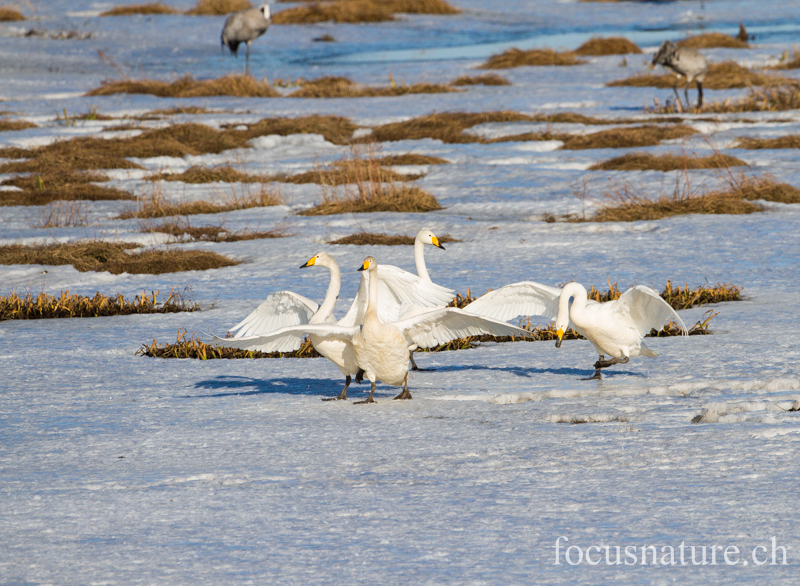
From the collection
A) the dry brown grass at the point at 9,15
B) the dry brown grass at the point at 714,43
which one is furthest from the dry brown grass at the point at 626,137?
the dry brown grass at the point at 9,15

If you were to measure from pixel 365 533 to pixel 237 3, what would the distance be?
5250 cm

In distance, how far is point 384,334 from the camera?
5.41 metres

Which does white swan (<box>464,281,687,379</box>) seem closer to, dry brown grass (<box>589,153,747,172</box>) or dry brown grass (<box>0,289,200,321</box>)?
dry brown grass (<box>0,289,200,321</box>)

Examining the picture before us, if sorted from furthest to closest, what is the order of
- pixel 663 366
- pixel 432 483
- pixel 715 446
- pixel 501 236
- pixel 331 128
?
pixel 331 128, pixel 501 236, pixel 663 366, pixel 715 446, pixel 432 483

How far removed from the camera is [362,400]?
589 centimetres

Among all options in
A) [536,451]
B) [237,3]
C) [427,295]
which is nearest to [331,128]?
[427,295]

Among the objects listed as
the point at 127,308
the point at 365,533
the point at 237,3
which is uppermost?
the point at 237,3

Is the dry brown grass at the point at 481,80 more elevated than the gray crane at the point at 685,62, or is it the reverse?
the gray crane at the point at 685,62

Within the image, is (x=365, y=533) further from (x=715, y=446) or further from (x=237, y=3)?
(x=237, y=3)

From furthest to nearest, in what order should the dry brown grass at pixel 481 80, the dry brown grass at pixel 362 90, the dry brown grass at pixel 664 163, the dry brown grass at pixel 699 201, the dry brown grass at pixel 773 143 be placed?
1. the dry brown grass at pixel 481 80
2. the dry brown grass at pixel 362 90
3. the dry brown grass at pixel 773 143
4. the dry brown grass at pixel 664 163
5. the dry brown grass at pixel 699 201

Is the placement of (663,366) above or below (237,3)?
below

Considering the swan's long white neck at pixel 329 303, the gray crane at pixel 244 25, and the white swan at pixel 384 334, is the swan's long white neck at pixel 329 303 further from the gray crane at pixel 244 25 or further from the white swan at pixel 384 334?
the gray crane at pixel 244 25

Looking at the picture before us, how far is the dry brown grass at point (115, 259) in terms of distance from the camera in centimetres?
1114

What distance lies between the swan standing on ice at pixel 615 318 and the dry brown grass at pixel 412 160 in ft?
38.9
